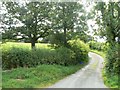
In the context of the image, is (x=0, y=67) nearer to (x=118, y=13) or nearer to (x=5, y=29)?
(x=5, y=29)

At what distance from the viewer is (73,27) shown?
124ft

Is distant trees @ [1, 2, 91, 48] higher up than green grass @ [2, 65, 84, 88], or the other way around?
distant trees @ [1, 2, 91, 48]

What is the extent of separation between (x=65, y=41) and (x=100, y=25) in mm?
5574

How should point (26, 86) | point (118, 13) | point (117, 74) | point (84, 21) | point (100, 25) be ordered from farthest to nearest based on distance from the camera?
point (84, 21), point (100, 25), point (118, 13), point (117, 74), point (26, 86)

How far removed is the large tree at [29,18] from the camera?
116 ft

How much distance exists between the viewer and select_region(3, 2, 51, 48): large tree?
35469 mm

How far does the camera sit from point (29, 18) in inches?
1387

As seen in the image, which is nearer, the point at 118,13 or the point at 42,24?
the point at 118,13

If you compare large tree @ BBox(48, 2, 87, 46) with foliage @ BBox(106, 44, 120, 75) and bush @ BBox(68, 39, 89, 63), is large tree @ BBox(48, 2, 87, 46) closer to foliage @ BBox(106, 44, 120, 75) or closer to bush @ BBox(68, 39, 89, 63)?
bush @ BBox(68, 39, 89, 63)

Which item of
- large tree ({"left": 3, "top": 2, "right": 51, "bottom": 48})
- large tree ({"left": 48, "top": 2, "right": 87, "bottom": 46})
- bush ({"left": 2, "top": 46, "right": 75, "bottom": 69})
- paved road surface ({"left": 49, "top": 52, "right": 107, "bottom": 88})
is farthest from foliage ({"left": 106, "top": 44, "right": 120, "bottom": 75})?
large tree ({"left": 3, "top": 2, "right": 51, "bottom": 48})

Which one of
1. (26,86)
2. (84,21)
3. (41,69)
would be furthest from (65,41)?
(26,86)

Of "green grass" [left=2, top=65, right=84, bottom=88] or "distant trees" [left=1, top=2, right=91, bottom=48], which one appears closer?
"green grass" [left=2, top=65, right=84, bottom=88]

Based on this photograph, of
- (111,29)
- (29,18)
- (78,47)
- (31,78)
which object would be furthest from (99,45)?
(31,78)

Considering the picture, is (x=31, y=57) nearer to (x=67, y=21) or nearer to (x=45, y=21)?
(x=67, y=21)
